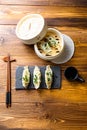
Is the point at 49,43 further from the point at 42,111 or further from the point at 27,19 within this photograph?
the point at 42,111

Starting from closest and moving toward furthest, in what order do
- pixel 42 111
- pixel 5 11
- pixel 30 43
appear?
1. pixel 42 111
2. pixel 30 43
3. pixel 5 11

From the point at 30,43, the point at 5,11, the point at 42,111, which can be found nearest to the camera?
the point at 42,111

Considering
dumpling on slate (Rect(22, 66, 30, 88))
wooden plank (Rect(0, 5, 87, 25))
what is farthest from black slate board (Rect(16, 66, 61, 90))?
wooden plank (Rect(0, 5, 87, 25))

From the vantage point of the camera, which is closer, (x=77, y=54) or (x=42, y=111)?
(x=42, y=111)

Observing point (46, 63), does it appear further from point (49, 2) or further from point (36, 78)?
point (49, 2)

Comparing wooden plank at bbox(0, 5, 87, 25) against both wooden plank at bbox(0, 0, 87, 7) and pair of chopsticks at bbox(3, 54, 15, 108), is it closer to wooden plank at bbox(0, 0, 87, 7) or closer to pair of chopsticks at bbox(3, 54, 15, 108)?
wooden plank at bbox(0, 0, 87, 7)

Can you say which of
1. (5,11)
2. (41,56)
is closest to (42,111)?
(41,56)

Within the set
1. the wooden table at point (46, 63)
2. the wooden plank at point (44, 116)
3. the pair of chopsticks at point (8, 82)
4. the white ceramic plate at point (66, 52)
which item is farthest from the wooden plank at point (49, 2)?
the wooden plank at point (44, 116)

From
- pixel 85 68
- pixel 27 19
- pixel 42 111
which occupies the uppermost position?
pixel 27 19
